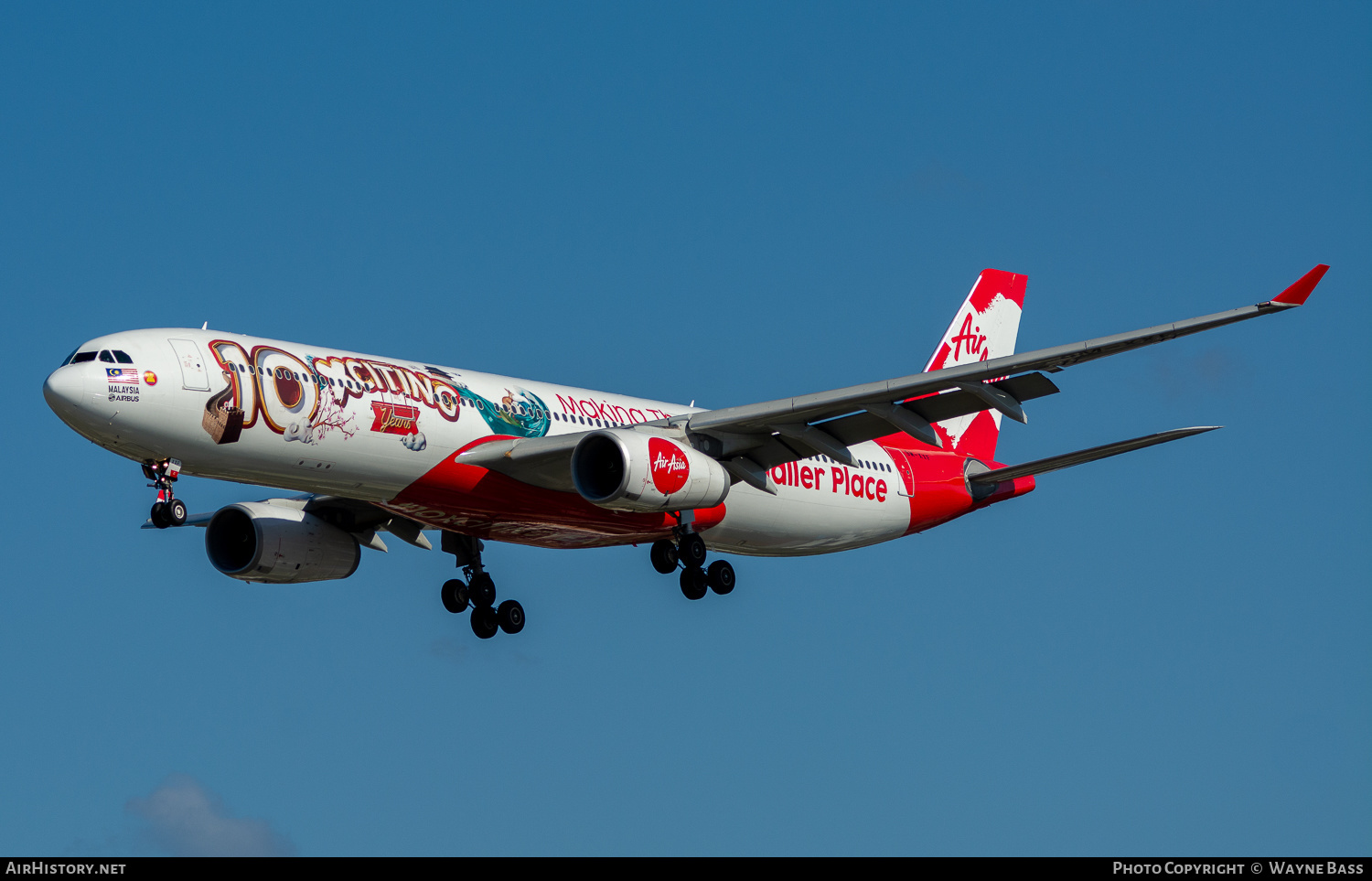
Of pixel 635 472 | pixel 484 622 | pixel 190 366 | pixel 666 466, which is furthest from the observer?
pixel 484 622

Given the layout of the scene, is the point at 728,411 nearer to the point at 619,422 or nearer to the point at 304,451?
the point at 619,422

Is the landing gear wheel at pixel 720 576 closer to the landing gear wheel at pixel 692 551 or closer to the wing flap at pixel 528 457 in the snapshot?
the landing gear wheel at pixel 692 551

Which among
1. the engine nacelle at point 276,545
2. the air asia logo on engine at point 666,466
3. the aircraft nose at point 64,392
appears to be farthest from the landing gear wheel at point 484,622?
the aircraft nose at point 64,392

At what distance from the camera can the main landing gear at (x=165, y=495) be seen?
2789 centimetres

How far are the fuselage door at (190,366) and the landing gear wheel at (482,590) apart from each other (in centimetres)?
1081

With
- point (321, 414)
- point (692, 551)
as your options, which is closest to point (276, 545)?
point (321, 414)

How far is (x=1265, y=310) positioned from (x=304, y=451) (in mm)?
16735

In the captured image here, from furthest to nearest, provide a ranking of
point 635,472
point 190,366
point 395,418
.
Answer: point 635,472
point 395,418
point 190,366

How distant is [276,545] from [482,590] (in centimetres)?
469

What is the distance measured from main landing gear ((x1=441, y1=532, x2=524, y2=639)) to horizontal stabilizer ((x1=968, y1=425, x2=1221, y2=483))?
11.4 meters

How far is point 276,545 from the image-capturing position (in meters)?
36.0

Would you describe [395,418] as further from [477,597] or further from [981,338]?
[981,338]

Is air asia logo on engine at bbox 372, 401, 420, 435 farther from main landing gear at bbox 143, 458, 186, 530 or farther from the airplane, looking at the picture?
main landing gear at bbox 143, 458, 186, 530
